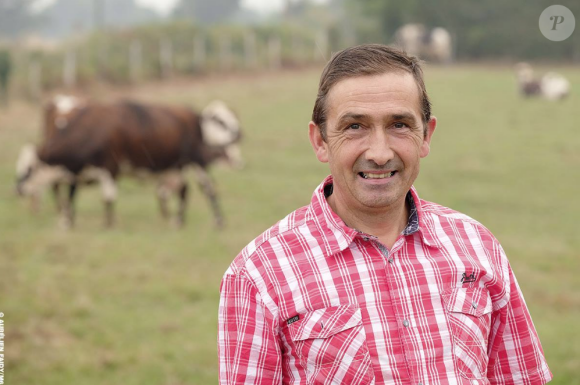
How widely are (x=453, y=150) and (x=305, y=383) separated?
14.1 metres

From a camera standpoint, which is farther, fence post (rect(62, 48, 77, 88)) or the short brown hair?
fence post (rect(62, 48, 77, 88))

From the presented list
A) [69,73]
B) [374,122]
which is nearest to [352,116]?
[374,122]

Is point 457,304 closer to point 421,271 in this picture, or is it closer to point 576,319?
point 421,271

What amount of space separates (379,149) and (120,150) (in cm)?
906

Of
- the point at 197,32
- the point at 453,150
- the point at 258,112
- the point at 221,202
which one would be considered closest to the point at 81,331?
the point at 221,202

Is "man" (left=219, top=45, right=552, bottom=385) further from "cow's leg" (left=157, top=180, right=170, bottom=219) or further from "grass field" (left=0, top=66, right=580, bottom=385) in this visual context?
"cow's leg" (left=157, top=180, right=170, bottom=219)

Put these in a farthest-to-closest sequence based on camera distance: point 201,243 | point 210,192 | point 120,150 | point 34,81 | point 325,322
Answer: point 34,81
point 210,192
point 120,150
point 201,243
point 325,322

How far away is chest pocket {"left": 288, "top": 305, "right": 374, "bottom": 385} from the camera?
177 centimetres

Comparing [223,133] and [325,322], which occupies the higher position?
[223,133]

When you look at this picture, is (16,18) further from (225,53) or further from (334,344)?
(334,344)

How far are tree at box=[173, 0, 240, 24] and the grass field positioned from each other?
5876 centimetres

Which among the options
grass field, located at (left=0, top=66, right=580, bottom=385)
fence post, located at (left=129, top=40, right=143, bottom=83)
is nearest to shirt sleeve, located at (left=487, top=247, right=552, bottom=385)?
grass field, located at (left=0, top=66, right=580, bottom=385)

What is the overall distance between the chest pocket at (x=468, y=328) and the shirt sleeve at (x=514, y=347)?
106 millimetres

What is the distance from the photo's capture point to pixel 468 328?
1.87m
